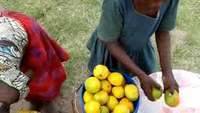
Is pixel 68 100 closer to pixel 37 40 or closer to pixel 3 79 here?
pixel 37 40

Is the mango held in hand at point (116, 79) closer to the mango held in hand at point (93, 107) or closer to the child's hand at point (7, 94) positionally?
the mango held in hand at point (93, 107)

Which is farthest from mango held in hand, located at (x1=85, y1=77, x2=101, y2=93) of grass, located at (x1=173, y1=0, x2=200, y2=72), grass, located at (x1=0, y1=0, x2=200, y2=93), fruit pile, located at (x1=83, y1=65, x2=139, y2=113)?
grass, located at (x1=173, y1=0, x2=200, y2=72)

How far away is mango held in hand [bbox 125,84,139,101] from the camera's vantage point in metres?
2.09

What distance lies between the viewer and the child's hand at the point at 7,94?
200 centimetres

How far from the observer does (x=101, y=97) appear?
2.08 m

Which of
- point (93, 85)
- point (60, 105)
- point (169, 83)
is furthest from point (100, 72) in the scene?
point (60, 105)

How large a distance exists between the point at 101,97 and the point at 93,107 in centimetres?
7

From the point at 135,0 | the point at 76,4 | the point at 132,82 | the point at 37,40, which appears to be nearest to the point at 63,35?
the point at 76,4

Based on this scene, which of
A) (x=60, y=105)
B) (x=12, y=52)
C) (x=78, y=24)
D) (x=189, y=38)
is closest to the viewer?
(x=12, y=52)

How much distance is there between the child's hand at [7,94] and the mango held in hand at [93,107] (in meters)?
0.33

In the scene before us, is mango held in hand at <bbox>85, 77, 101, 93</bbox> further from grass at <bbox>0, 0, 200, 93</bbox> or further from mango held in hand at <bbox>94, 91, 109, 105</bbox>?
grass at <bbox>0, 0, 200, 93</bbox>

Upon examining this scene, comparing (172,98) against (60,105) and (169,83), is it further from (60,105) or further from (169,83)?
(60,105)

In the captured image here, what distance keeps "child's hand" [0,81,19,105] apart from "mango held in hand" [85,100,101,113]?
33 centimetres

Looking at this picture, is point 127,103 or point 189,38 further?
point 189,38
